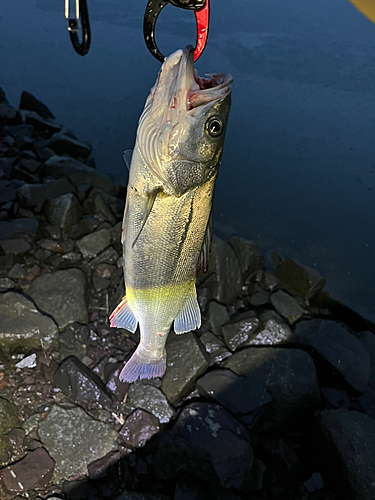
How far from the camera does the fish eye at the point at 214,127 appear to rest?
1.31 metres

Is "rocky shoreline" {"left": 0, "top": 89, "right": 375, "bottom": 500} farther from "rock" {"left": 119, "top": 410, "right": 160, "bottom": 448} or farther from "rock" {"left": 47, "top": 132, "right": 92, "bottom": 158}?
"rock" {"left": 47, "top": 132, "right": 92, "bottom": 158}

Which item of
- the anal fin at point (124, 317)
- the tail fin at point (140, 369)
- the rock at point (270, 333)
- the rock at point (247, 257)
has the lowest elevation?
the rock at point (270, 333)

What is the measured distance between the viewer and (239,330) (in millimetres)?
3809

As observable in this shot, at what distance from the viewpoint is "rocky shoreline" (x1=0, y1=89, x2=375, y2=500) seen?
2.77 m

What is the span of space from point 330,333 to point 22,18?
1228 cm

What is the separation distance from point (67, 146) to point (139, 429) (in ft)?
16.4

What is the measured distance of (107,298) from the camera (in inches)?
157

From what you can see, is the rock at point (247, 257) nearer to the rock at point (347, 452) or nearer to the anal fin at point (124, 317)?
the rock at point (347, 452)

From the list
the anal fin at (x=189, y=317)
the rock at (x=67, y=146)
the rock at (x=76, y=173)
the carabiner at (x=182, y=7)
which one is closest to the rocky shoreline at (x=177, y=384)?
the rock at (x=76, y=173)

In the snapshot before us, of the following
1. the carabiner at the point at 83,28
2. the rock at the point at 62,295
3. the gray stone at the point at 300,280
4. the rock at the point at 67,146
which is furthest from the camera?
the rock at the point at 67,146

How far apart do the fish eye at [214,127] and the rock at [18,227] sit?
3.59 meters

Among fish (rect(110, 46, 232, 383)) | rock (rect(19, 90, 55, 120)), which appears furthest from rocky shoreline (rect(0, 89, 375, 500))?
rock (rect(19, 90, 55, 120))

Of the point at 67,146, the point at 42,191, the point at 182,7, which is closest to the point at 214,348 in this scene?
the point at 42,191

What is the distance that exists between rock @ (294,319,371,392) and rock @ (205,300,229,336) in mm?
797
